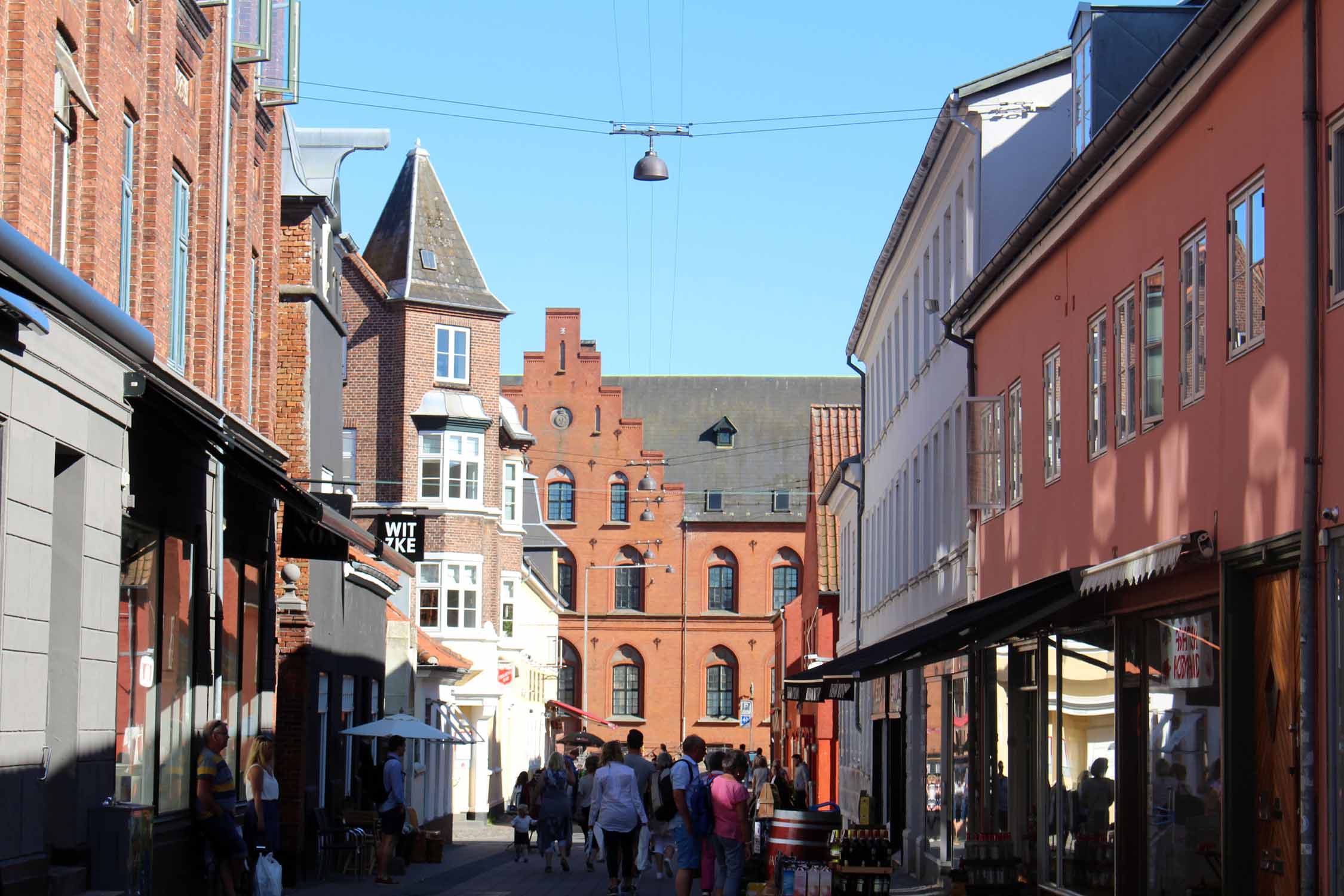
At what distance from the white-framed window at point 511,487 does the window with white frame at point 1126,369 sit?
3891cm

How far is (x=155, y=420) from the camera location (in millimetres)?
15625

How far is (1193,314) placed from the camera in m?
13.3

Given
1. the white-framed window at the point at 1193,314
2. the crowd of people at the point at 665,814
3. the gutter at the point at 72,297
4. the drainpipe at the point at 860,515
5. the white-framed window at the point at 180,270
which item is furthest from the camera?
the drainpipe at the point at 860,515

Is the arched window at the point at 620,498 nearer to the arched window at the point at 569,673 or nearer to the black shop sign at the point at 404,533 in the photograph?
the arched window at the point at 569,673

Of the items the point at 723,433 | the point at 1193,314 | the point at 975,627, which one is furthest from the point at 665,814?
the point at 723,433

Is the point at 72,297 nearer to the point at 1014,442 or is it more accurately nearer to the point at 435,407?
the point at 1014,442

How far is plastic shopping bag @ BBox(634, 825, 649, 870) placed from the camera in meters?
22.0

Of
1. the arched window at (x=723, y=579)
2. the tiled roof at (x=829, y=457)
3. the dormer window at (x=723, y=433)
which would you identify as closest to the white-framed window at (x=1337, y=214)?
the tiled roof at (x=829, y=457)

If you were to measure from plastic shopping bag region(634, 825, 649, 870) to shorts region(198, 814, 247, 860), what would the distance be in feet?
19.1

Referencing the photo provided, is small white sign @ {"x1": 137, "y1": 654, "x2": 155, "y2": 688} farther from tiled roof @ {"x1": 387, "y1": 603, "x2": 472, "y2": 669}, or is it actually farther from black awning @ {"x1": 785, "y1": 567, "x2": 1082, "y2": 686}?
tiled roof @ {"x1": 387, "y1": 603, "x2": 472, "y2": 669}

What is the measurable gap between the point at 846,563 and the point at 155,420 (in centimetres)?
3272

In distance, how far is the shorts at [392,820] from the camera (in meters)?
22.8

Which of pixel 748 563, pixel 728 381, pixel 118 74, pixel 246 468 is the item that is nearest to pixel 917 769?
pixel 246 468

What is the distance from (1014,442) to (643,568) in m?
65.3
